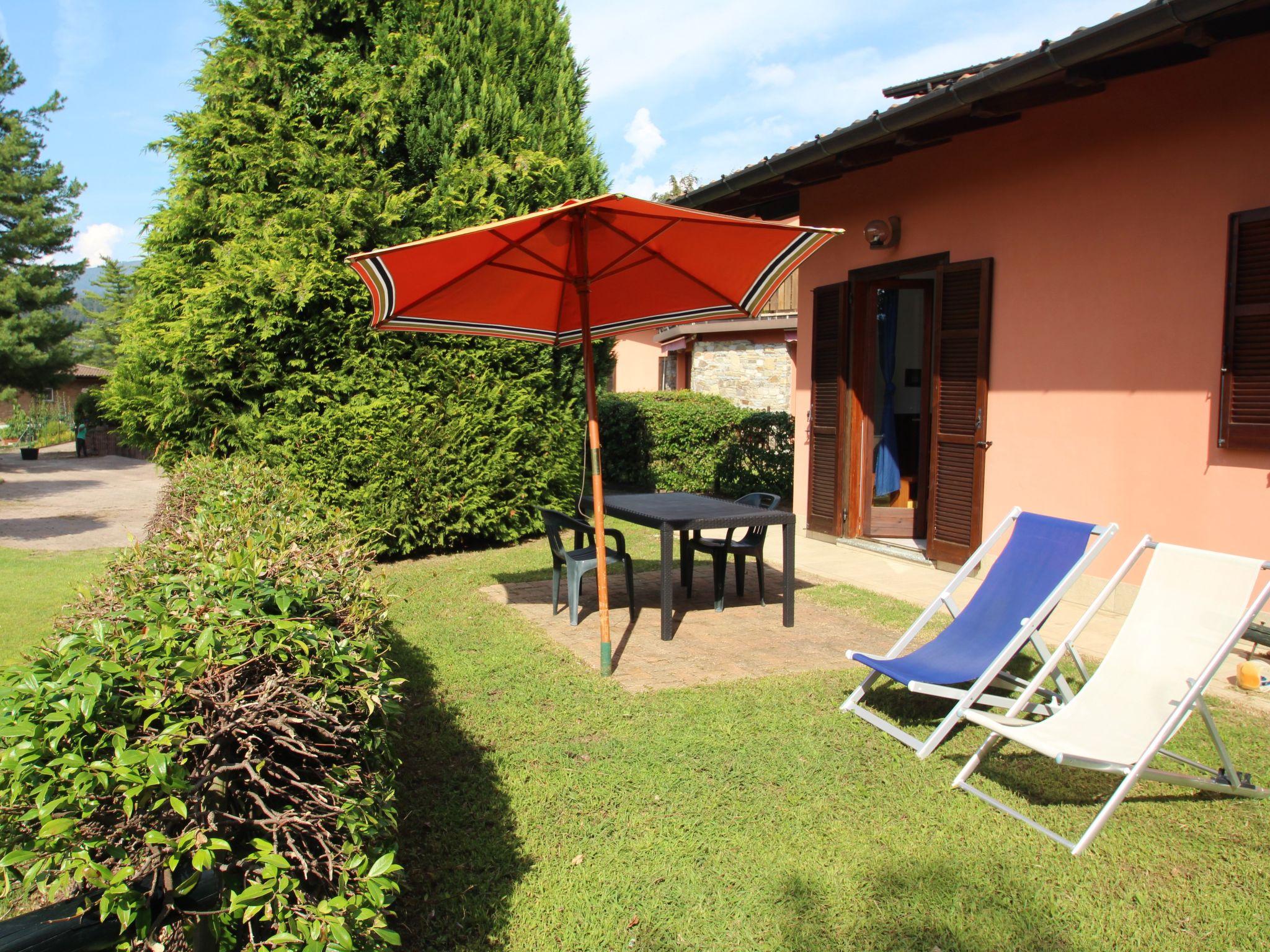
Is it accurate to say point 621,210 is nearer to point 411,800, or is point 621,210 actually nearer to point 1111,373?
point 411,800

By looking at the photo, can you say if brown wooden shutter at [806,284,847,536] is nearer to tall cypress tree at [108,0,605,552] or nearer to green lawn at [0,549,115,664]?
tall cypress tree at [108,0,605,552]

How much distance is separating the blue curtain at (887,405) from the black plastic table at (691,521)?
4.10m

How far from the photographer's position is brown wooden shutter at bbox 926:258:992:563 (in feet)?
23.8

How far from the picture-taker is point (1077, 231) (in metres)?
6.43

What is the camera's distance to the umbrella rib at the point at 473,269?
473 cm

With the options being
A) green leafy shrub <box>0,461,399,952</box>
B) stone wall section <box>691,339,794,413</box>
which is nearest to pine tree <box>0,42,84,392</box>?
stone wall section <box>691,339,794,413</box>

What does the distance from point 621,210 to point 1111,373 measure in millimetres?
3982

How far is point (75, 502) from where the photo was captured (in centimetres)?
1504

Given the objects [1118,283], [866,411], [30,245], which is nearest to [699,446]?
[866,411]

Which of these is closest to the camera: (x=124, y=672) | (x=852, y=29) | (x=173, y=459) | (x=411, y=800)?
(x=124, y=672)

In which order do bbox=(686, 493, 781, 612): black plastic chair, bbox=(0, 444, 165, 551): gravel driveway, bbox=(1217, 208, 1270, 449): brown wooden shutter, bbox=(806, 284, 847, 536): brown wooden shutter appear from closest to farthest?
bbox=(1217, 208, 1270, 449): brown wooden shutter → bbox=(686, 493, 781, 612): black plastic chair → bbox=(806, 284, 847, 536): brown wooden shutter → bbox=(0, 444, 165, 551): gravel driveway

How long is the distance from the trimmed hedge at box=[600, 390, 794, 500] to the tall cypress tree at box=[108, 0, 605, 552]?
3.85 metres

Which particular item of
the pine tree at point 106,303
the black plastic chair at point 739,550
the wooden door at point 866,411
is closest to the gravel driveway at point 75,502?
the black plastic chair at point 739,550

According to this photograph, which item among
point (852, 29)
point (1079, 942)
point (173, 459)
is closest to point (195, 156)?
point (173, 459)
